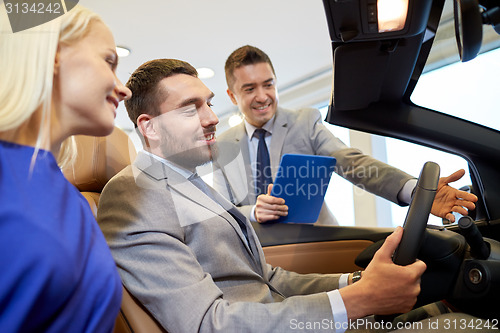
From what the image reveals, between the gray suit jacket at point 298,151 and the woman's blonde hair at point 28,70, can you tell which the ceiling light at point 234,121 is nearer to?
the gray suit jacket at point 298,151

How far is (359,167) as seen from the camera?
5.73ft

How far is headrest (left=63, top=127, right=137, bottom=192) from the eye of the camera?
1.24 m

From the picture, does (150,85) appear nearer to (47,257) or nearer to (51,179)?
(51,179)

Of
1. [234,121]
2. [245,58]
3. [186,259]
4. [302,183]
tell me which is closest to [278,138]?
[234,121]

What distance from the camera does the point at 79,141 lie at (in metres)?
1.24

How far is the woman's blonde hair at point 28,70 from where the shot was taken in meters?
0.62

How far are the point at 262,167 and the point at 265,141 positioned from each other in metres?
0.14

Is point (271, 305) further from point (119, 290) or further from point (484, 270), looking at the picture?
point (484, 270)

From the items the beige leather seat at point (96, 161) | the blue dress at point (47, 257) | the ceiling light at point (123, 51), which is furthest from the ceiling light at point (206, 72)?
the blue dress at point (47, 257)

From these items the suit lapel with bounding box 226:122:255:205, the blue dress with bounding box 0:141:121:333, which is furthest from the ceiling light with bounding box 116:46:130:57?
the blue dress with bounding box 0:141:121:333

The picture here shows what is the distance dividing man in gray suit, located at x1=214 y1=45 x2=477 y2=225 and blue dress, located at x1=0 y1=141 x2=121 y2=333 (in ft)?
3.10

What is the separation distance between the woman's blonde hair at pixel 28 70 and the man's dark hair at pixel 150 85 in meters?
0.47

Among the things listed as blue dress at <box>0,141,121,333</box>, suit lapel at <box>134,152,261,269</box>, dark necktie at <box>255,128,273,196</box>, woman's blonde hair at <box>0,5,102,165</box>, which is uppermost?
woman's blonde hair at <box>0,5,102,165</box>

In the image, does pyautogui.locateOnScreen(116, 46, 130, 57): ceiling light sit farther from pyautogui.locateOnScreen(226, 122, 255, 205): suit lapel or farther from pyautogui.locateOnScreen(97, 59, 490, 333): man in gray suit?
pyautogui.locateOnScreen(97, 59, 490, 333): man in gray suit
